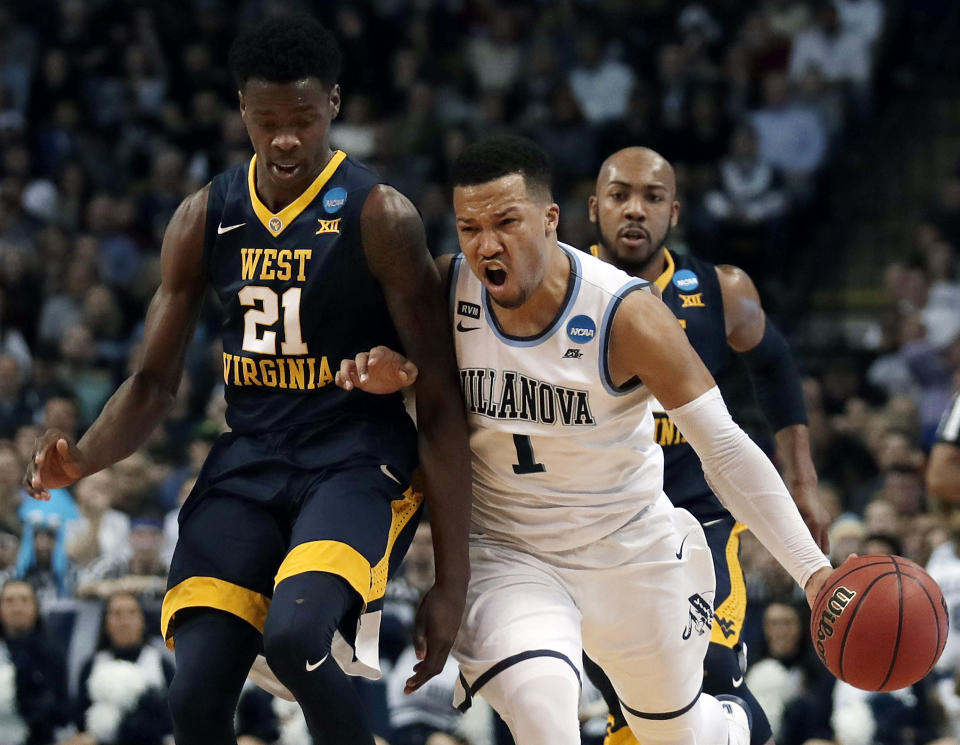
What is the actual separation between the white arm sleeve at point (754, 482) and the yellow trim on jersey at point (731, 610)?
0.99 meters

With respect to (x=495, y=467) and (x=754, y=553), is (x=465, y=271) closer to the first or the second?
(x=495, y=467)

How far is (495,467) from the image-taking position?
4.57 meters

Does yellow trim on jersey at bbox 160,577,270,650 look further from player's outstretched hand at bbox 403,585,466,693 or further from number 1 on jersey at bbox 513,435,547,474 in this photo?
number 1 on jersey at bbox 513,435,547,474

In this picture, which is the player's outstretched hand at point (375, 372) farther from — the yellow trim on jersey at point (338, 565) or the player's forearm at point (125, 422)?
the player's forearm at point (125, 422)

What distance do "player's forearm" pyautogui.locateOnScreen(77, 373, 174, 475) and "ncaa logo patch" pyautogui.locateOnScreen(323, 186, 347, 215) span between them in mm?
847

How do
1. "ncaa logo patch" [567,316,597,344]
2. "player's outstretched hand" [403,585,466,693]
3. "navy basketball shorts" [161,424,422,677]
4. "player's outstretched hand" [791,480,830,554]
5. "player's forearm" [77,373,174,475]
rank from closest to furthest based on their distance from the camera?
"navy basketball shorts" [161,424,422,677] < "player's outstretched hand" [403,585,466,693] < "ncaa logo patch" [567,316,597,344] < "player's forearm" [77,373,174,475] < "player's outstretched hand" [791,480,830,554]

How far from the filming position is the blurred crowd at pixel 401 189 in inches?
303

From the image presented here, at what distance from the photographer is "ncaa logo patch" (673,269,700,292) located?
18.7 ft

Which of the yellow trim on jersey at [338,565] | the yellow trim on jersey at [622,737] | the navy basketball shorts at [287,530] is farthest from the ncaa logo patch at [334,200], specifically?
Answer: the yellow trim on jersey at [622,737]

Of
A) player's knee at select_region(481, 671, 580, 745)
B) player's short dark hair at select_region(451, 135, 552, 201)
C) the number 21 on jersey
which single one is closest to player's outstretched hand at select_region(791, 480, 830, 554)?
player's knee at select_region(481, 671, 580, 745)

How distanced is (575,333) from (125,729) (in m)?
4.27

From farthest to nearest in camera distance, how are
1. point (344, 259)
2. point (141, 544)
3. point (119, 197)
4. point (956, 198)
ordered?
point (119, 197)
point (956, 198)
point (141, 544)
point (344, 259)

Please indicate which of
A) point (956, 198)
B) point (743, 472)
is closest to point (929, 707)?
point (743, 472)

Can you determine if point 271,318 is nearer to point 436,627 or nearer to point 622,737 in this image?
point 436,627
